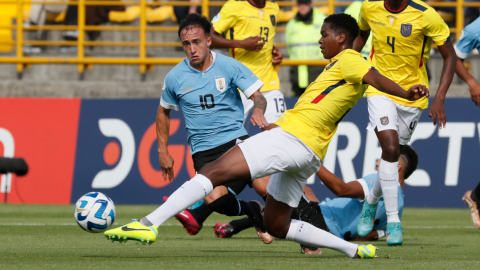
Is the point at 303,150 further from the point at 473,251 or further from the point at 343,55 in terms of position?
the point at 473,251

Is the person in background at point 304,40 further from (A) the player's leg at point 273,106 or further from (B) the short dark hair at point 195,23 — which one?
(B) the short dark hair at point 195,23

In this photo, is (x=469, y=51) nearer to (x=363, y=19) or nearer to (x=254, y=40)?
(x=363, y=19)

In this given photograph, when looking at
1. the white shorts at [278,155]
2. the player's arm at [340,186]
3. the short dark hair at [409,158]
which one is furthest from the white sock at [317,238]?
the short dark hair at [409,158]

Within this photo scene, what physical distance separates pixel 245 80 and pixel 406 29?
1759 mm

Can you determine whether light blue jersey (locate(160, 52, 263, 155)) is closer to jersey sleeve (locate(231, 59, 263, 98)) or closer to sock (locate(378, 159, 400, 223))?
jersey sleeve (locate(231, 59, 263, 98))

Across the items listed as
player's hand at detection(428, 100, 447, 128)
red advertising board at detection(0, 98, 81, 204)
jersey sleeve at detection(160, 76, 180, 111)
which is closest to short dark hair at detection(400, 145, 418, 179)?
player's hand at detection(428, 100, 447, 128)

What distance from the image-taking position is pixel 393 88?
456 centimetres

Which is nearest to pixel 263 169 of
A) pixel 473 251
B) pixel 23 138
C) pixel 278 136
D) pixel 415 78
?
pixel 278 136

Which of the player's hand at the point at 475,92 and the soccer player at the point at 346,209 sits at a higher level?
the player's hand at the point at 475,92

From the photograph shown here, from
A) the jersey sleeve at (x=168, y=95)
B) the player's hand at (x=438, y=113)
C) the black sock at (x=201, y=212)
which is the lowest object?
the black sock at (x=201, y=212)

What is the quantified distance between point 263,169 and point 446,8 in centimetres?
986

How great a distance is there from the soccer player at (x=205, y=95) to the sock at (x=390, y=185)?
52.0 inches

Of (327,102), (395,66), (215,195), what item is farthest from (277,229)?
(395,66)

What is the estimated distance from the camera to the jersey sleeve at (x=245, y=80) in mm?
5836
